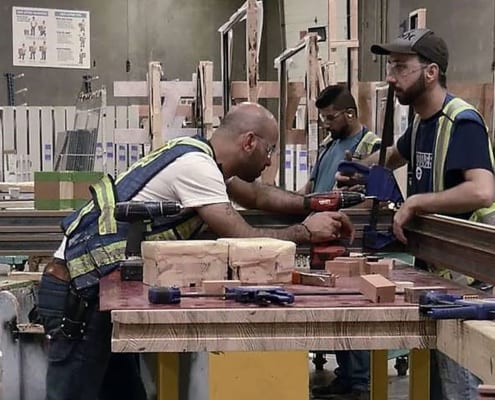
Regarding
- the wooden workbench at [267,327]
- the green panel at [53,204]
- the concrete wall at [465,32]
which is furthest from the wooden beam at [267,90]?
the wooden workbench at [267,327]

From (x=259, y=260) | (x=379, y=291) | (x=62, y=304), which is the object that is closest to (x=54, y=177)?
(x=62, y=304)

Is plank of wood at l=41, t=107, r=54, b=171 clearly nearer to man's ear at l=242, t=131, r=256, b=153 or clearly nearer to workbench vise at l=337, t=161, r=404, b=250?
workbench vise at l=337, t=161, r=404, b=250

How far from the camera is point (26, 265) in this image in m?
4.95

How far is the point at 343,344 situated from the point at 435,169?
105 cm

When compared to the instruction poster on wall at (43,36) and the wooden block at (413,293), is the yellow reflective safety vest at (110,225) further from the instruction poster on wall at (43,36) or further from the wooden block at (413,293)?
the instruction poster on wall at (43,36)

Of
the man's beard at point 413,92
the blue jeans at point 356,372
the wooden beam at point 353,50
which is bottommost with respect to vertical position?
the blue jeans at point 356,372

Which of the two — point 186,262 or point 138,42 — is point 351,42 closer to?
point 186,262

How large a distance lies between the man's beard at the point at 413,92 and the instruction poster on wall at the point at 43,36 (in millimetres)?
7695

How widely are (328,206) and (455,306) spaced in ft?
2.97

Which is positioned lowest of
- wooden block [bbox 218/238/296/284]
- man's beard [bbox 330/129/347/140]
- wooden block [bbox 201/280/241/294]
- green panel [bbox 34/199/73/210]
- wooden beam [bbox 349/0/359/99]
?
wooden block [bbox 201/280/241/294]

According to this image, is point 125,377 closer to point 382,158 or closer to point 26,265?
point 382,158

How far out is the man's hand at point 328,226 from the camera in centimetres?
231

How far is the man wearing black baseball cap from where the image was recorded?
2.40 meters

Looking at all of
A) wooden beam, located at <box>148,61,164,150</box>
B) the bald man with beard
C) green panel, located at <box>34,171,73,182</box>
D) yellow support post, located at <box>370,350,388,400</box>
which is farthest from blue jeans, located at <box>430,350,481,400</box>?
wooden beam, located at <box>148,61,164,150</box>
